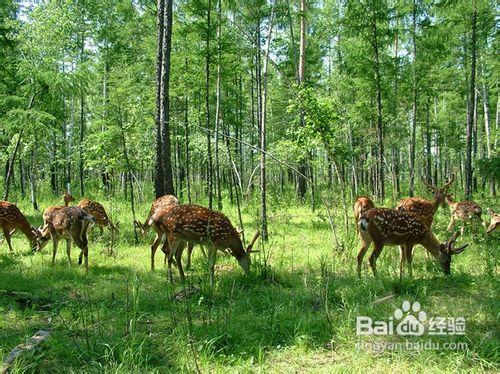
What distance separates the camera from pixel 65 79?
49.0ft

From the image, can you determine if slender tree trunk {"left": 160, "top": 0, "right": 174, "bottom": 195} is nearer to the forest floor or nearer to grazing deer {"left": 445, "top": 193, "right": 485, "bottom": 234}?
the forest floor

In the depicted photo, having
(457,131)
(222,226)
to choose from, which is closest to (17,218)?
(222,226)

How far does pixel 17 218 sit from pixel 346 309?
7621mm

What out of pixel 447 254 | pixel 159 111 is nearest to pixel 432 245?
pixel 447 254

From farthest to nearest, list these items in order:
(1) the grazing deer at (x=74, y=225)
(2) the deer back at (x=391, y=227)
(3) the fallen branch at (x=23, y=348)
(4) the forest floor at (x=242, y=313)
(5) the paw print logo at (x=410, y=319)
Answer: (1) the grazing deer at (x=74, y=225) < (2) the deer back at (x=391, y=227) < (5) the paw print logo at (x=410, y=319) < (4) the forest floor at (x=242, y=313) < (3) the fallen branch at (x=23, y=348)

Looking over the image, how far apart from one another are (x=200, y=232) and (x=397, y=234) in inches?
135

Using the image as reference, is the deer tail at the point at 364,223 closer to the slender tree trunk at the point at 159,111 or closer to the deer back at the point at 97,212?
the slender tree trunk at the point at 159,111

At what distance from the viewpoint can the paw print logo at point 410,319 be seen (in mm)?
5316

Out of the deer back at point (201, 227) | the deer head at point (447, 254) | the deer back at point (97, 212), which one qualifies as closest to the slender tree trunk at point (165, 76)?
the deer back at point (97, 212)

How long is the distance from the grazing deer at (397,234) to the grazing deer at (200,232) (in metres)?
1.98

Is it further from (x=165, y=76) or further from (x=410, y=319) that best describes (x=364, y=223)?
(x=165, y=76)

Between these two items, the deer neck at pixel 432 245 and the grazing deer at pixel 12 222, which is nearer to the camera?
the deer neck at pixel 432 245

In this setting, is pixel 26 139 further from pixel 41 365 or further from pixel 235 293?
pixel 41 365

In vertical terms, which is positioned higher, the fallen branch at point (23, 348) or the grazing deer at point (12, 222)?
the grazing deer at point (12, 222)
